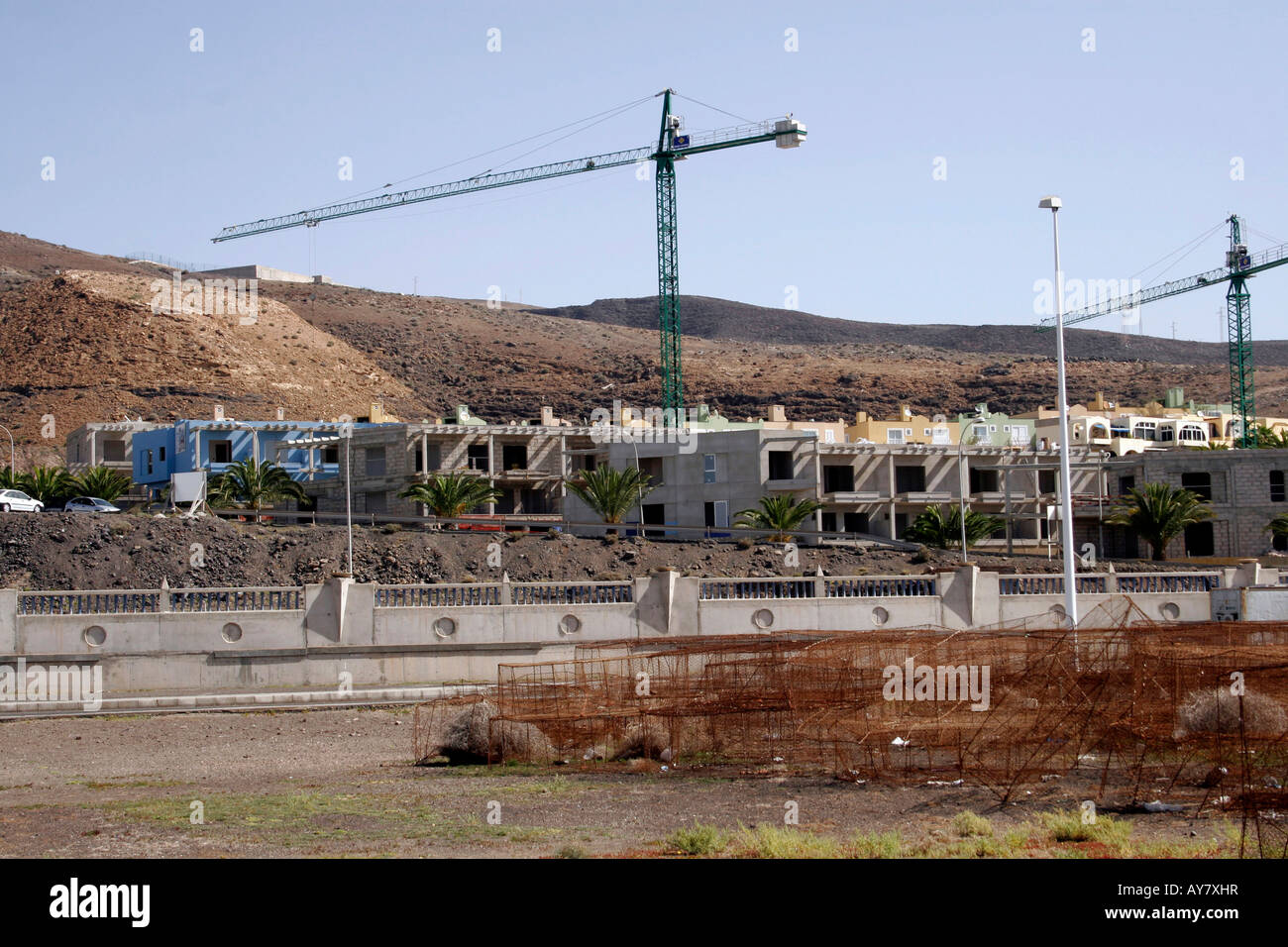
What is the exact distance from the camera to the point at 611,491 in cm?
6356

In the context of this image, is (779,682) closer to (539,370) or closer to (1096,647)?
(1096,647)

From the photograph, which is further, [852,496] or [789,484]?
[852,496]

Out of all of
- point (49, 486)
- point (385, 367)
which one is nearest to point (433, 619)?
point (49, 486)

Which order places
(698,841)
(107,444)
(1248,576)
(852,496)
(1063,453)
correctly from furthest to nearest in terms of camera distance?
(107,444), (852,496), (1248,576), (1063,453), (698,841)

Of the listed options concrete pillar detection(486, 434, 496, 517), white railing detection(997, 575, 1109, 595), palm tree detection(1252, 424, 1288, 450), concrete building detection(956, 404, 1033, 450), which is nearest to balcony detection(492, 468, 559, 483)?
concrete pillar detection(486, 434, 496, 517)

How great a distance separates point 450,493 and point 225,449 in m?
22.7

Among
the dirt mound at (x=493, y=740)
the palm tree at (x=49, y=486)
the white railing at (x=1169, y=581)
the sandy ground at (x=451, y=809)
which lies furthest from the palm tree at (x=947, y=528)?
the dirt mound at (x=493, y=740)

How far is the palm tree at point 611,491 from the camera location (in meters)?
63.6

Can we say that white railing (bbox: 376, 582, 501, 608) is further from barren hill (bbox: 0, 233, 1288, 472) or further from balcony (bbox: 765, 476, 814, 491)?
barren hill (bbox: 0, 233, 1288, 472)

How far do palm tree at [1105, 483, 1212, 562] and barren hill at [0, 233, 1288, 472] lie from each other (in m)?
75.7

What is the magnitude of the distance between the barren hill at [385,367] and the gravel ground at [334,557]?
51938 millimetres

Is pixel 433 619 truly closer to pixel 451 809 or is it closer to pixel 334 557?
pixel 451 809
